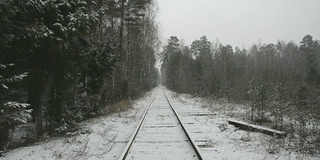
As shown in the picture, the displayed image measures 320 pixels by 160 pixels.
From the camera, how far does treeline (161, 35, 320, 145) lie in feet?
38.1

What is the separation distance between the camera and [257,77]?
53.7ft

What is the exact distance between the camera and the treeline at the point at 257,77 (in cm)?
1162

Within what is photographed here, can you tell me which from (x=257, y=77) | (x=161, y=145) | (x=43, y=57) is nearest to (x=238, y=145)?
(x=161, y=145)

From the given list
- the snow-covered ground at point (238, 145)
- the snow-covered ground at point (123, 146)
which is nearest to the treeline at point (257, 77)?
the snow-covered ground at point (238, 145)

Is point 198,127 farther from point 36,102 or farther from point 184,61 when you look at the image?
point 184,61

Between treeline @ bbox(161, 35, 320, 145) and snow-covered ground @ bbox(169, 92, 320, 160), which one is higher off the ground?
treeline @ bbox(161, 35, 320, 145)

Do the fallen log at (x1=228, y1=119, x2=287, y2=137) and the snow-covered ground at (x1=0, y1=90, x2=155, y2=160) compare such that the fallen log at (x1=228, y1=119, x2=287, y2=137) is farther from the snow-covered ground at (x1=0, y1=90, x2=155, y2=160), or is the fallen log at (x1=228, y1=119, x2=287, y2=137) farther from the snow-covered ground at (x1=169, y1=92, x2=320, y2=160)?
the snow-covered ground at (x1=0, y1=90, x2=155, y2=160)

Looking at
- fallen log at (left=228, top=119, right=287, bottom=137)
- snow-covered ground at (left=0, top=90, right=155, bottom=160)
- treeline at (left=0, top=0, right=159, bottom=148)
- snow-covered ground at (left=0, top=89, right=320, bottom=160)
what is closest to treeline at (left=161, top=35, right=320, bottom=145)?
fallen log at (left=228, top=119, right=287, bottom=137)

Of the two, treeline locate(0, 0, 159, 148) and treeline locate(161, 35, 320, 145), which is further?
treeline locate(161, 35, 320, 145)

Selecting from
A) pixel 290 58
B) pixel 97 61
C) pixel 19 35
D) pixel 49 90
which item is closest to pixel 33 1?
pixel 19 35

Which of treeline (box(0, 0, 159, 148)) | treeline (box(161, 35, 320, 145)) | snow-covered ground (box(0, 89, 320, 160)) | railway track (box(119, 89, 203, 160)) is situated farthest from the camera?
treeline (box(161, 35, 320, 145))

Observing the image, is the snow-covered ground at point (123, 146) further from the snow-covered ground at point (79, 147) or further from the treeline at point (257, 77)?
the treeline at point (257, 77)

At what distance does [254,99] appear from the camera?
12.1m

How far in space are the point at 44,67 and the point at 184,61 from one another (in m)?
48.7
